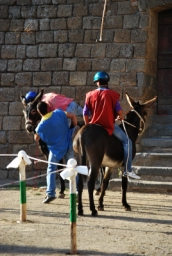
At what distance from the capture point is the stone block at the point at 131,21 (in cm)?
1371

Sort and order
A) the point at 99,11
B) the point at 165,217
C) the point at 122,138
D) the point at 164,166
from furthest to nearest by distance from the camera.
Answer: the point at 99,11
the point at 164,166
the point at 122,138
the point at 165,217

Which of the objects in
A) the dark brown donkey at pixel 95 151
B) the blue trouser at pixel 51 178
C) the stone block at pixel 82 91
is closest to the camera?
the dark brown donkey at pixel 95 151

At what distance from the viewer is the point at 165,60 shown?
14305 mm

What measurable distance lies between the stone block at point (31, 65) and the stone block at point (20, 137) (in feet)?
4.55

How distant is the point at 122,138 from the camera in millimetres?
10289

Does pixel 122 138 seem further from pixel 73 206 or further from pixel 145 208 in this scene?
pixel 73 206

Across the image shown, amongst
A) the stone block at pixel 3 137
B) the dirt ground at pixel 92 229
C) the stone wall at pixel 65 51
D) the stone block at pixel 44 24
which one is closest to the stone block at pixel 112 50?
the stone wall at pixel 65 51

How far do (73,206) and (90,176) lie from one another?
283cm

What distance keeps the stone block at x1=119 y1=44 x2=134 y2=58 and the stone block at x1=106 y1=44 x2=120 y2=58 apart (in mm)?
86

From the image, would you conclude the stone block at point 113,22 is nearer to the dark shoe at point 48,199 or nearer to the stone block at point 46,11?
the stone block at point 46,11

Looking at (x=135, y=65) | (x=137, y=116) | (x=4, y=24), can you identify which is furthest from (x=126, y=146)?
→ (x=4, y=24)

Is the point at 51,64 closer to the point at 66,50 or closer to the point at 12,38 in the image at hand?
the point at 66,50

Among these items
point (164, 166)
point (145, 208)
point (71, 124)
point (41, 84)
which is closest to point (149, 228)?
point (145, 208)

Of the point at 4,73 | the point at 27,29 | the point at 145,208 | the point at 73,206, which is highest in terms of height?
the point at 27,29
